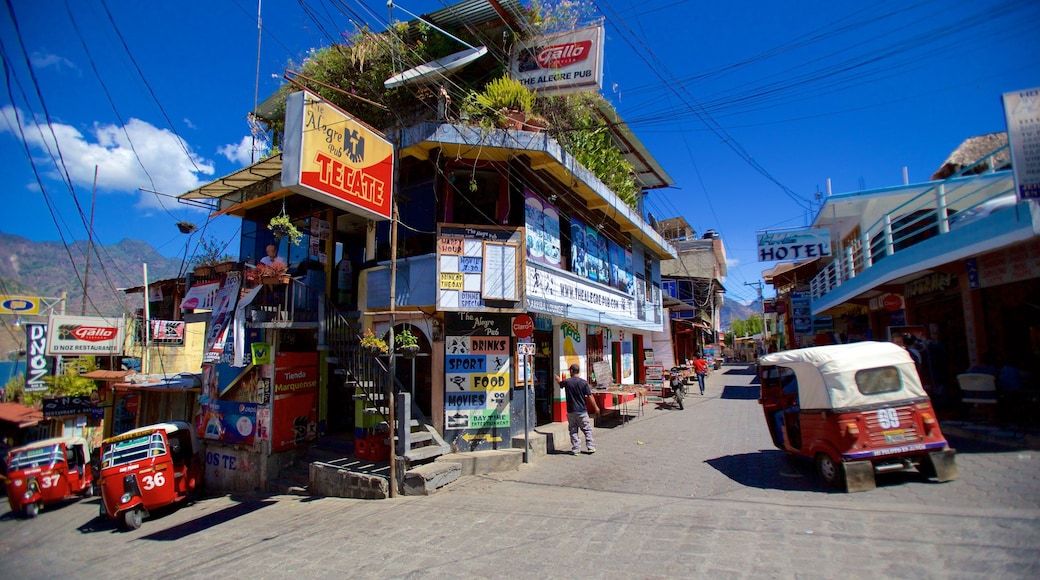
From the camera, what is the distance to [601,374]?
1474cm

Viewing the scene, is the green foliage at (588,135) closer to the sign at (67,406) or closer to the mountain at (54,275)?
the mountain at (54,275)

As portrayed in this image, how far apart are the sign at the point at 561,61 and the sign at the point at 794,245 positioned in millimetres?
8300

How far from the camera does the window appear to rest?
6445 mm

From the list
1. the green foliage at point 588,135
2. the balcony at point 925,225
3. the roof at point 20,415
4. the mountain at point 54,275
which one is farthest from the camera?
the roof at point 20,415

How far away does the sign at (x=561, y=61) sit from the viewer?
36.3ft

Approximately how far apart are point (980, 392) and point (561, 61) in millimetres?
10694

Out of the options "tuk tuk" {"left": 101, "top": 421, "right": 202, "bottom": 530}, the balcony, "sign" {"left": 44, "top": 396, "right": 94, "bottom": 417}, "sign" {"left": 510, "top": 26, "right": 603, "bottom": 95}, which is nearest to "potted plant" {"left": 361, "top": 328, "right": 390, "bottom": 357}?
"tuk tuk" {"left": 101, "top": 421, "right": 202, "bottom": 530}

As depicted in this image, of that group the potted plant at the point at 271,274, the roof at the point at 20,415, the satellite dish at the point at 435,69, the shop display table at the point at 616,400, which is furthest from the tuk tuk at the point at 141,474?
the shop display table at the point at 616,400

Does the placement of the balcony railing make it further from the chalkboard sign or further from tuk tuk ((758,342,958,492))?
the chalkboard sign

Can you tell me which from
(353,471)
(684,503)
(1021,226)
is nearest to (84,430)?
(353,471)

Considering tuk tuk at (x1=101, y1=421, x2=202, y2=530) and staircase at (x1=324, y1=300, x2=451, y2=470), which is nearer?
staircase at (x1=324, y1=300, x2=451, y2=470)

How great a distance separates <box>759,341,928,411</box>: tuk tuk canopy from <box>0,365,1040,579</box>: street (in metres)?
1.18

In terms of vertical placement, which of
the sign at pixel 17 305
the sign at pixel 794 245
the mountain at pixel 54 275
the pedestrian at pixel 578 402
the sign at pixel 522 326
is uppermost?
the sign at pixel 794 245

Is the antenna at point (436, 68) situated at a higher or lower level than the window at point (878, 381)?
higher
